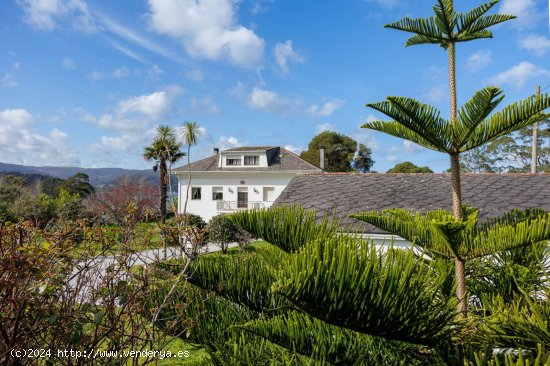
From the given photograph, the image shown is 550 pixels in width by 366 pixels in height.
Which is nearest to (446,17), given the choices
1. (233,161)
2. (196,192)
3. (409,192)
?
(409,192)

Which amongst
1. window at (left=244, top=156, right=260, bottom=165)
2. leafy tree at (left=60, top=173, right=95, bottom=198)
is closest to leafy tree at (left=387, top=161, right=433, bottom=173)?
window at (left=244, top=156, right=260, bottom=165)

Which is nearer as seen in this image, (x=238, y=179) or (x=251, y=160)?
(x=238, y=179)

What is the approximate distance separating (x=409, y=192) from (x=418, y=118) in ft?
27.1

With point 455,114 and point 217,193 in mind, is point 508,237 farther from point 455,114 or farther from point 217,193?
point 217,193

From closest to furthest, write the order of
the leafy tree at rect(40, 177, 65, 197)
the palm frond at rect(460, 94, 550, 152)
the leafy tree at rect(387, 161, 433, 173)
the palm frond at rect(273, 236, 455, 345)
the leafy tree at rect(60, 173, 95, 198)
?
the palm frond at rect(273, 236, 455, 345), the palm frond at rect(460, 94, 550, 152), the leafy tree at rect(60, 173, 95, 198), the leafy tree at rect(387, 161, 433, 173), the leafy tree at rect(40, 177, 65, 197)

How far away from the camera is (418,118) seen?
1668 millimetres

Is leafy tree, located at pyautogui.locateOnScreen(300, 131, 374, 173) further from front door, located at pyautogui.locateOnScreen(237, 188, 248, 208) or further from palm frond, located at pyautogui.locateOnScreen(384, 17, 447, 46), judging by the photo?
palm frond, located at pyautogui.locateOnScreen(384, 17, 447, 46)

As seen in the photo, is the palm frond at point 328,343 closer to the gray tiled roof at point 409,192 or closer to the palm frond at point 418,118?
the palm frond at point 418,118

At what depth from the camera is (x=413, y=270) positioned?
1150 mm

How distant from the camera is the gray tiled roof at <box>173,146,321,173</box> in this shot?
3393 centimetres

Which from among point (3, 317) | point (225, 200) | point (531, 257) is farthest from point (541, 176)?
point (225, 200)

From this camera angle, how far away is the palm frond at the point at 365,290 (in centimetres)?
98

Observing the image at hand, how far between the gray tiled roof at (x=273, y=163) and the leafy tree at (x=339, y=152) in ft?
42.4

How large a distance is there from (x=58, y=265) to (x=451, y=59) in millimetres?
2616
